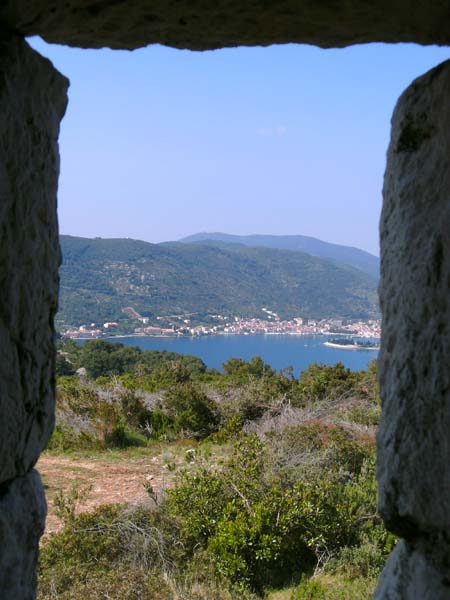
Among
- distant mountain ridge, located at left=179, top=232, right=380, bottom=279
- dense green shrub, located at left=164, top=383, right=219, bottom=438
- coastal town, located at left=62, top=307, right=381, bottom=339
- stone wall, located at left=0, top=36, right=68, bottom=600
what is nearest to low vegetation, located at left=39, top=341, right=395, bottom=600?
dense green shrub, located at left=164, top=383, right=219, bottom=438

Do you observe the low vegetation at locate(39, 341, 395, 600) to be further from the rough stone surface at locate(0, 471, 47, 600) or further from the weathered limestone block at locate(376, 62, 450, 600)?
the weathered limestone block at locate(376, 62, 450, 600)

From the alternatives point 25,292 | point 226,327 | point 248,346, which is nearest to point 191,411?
point 25,292

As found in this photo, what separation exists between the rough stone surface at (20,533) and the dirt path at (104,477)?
187 inches

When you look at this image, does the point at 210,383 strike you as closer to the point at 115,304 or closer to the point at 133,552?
the point at 133,552

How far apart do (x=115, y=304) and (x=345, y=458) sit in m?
47.2

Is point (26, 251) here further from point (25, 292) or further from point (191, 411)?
point (191, 411)

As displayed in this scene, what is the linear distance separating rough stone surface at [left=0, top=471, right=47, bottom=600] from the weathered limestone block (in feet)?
3.25

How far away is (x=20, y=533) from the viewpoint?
1.64m

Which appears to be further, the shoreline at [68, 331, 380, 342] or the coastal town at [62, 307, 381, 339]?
the coastal town at [62, 307, 381, 339]

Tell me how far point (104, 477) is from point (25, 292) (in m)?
7.06

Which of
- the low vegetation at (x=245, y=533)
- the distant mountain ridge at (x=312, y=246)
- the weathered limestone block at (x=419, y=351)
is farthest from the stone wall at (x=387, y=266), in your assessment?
the distant mountain ridge at (x=312, y=246)

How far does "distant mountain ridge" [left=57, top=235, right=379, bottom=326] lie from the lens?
5434 cm

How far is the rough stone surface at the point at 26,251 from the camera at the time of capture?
1539 millimetres

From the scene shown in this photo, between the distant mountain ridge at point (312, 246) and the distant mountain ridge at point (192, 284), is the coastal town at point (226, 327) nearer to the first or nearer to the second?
the distant mountain ridge at point (192, 284)
